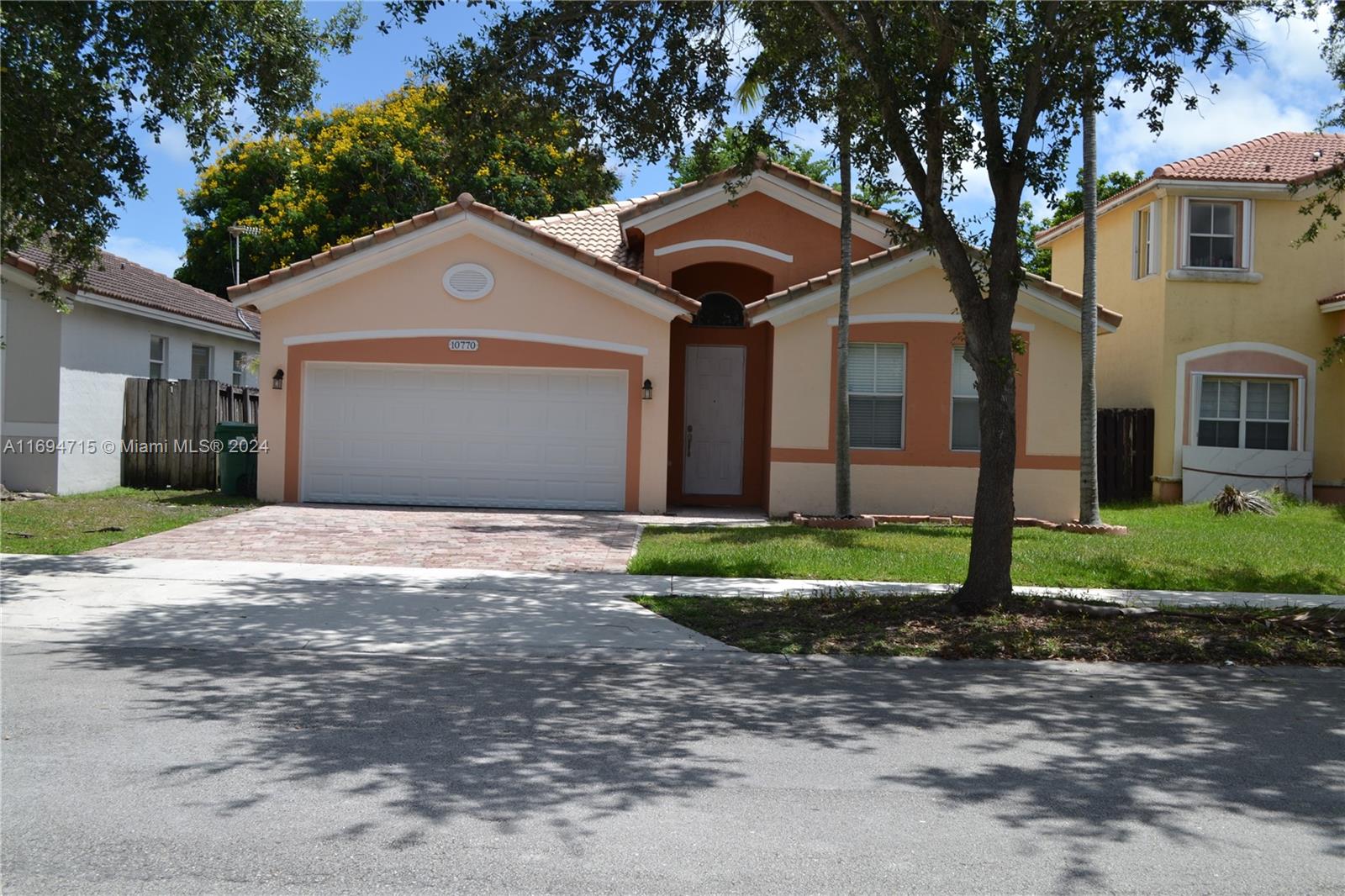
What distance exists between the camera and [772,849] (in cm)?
476

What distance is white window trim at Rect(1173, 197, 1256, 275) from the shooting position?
2092 cm

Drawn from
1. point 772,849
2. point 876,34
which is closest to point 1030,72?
point 876,34

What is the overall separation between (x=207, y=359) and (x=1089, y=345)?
17.3 metres

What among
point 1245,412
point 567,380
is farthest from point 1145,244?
point 567,380

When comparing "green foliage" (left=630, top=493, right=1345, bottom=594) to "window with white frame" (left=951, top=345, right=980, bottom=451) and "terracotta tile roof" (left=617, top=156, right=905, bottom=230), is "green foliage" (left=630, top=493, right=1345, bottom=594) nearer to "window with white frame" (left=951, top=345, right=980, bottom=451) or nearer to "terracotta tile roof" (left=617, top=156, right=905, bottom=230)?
"window with white frame" (left=951, top=345, right=980, bottom=451)

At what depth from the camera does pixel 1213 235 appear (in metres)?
21.1

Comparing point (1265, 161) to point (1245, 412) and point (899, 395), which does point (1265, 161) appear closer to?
point (1245, 412)

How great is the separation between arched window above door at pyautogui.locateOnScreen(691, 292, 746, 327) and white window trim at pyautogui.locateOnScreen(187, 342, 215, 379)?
1061 centimetres

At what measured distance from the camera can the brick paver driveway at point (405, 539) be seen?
41.4 ft

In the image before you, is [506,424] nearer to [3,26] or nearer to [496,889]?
[3,26]

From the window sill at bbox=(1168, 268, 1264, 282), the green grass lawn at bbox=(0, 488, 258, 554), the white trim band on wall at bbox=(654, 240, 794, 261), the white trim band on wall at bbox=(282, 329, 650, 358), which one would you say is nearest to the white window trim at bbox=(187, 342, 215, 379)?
the green grass lawn at bbox=(0, 488, 258, 554)

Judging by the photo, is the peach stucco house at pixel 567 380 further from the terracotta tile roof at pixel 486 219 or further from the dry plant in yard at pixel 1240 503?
the dry plant in yard at pixel 1240 503

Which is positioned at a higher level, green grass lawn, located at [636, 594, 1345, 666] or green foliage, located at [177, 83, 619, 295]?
green foliage, located at [177, 83, 619, 295]

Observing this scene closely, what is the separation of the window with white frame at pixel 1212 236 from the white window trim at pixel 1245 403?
195 cm
